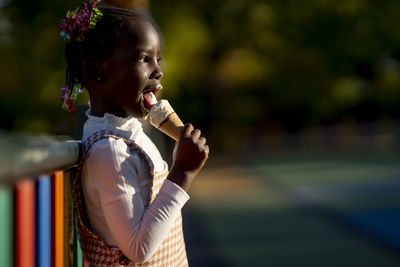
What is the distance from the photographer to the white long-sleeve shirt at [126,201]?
1276mm

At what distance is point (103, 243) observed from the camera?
135cm

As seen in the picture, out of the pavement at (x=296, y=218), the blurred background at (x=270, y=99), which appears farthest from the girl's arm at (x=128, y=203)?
the blurred background at (x=270, y=99)

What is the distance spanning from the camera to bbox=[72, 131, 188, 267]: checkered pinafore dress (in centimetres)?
135

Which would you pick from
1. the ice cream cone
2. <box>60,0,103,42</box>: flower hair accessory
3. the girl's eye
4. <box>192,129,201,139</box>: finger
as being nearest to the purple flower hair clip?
<box>60,0,103,42</box>: flower hair accessory

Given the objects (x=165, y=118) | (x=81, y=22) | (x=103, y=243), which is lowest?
(x=103, y=243)

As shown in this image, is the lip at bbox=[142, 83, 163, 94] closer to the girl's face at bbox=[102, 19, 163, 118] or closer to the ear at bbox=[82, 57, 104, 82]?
the girl's face at bbox=[102, 19, 163, 118]

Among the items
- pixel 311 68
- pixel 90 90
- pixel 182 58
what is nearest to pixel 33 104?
pixel 182 58

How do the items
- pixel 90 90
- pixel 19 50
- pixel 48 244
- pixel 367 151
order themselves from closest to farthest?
pixel 48 244 → pixel 90 90 → pixel 19 50 → pixel 367 151

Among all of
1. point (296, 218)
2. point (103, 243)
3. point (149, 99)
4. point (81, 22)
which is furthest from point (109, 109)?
point (296, 218)

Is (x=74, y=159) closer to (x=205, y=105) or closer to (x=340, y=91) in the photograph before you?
(x=205, y=105)

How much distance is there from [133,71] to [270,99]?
19.8m

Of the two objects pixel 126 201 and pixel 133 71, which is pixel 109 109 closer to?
pixel 133 71

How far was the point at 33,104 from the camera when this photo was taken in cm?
1605

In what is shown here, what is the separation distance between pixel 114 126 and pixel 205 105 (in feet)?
60.0
